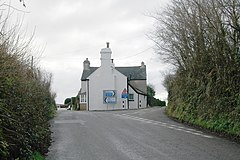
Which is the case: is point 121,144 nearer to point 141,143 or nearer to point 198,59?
point 141,143

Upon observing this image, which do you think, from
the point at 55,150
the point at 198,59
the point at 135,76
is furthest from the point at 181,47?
the point at 135,76

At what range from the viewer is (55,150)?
1220 centimetres

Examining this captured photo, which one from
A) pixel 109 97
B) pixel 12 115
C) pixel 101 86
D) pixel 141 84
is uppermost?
pixel 141 84

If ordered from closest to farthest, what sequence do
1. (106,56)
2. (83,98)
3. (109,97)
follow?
(109,97) → (106,56) → (83,98)

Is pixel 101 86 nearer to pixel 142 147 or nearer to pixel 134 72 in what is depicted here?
pixel 134 72

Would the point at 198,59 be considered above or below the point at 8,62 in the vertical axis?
above

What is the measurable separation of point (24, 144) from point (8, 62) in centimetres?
193

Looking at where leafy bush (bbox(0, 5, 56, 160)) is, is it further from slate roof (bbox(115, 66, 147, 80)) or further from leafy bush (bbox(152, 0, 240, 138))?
slate roof (bbox(115, 66, 147, 80))

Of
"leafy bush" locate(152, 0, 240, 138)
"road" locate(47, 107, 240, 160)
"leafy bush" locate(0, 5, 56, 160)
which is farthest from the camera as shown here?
"leafy bush" locate(152, 0, 240, 138)

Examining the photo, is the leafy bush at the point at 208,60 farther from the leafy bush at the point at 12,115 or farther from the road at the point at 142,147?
the leafy bush at the point at 12,115

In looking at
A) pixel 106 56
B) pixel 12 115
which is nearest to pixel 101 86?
pixel 106 56

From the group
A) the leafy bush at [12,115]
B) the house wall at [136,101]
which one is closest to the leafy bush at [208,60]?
the leafy bush at [12,115]

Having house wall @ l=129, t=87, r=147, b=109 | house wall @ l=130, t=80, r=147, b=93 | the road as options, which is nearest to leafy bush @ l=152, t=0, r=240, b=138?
the road

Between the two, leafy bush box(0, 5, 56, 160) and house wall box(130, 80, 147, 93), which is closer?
leafy bush box(0, 5, 56, 160)
